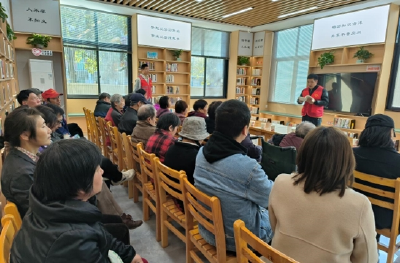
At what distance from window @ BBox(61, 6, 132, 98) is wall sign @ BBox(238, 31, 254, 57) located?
3735 millimetres

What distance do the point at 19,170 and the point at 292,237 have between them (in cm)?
144

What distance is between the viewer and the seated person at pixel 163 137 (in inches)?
86.7

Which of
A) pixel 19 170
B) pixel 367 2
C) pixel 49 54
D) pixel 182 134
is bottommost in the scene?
pixel 19 170

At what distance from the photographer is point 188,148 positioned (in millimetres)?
1810

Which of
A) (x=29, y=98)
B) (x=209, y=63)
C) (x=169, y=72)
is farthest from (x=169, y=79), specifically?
(x=29, y=98)

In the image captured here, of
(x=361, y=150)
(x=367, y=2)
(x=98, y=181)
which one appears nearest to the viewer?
(x=98, y=181)

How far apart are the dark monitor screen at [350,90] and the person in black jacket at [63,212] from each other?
6711 millimetres

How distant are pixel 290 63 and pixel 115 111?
20.0 feet

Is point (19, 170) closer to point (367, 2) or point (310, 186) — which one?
point (310, 186)

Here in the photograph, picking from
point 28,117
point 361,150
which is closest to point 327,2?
point 361,150

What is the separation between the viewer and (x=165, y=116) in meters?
2.25

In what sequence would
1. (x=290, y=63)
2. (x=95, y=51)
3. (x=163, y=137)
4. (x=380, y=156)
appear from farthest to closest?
(x=290, y=63) → (x=95, y=51) → (x=163, y=137) → (x=380, y=156)

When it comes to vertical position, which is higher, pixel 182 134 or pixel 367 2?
pixel 367 2

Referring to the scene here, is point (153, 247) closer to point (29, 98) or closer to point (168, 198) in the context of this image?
point (168, 198)
